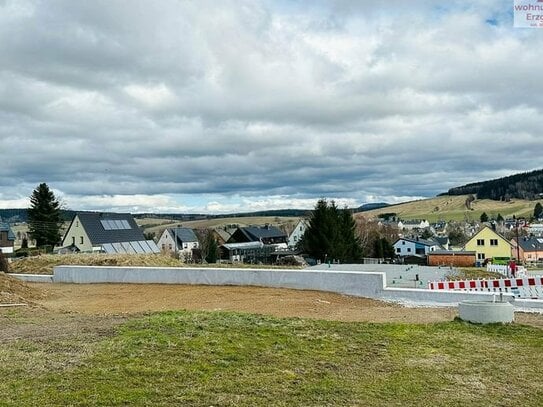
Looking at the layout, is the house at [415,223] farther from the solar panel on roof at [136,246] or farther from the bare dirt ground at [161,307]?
the bare dirt ground at [161,307]

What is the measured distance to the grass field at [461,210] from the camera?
158 m

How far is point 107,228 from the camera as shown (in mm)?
59781

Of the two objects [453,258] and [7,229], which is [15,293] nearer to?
[453,258]

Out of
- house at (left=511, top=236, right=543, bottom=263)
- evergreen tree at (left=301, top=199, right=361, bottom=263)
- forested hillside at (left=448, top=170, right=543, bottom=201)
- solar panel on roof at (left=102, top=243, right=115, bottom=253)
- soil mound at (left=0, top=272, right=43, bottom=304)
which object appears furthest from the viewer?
forested hillside at (left=448, top=170, right=543, bottom=201)

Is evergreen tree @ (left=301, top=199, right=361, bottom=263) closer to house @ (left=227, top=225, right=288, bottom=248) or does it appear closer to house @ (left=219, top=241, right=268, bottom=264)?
house @ (left=219, top=241, right=268, bottom=264)

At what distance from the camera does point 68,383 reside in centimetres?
527

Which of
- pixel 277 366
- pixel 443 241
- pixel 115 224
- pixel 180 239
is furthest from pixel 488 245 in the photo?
pixel 277 366

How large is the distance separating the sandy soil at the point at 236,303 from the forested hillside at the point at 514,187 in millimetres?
168759

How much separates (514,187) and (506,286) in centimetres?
17712

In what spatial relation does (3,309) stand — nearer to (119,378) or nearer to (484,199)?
(119,378)

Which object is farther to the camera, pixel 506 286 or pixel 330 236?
pixel 330 236

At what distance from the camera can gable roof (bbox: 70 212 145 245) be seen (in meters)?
57.4

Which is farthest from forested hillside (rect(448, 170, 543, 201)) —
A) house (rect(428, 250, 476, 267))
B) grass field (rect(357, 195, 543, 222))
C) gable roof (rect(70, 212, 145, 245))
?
gable roof (rect(70, 212, 145, 245))

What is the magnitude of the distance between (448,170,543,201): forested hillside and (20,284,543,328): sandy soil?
554 ft
